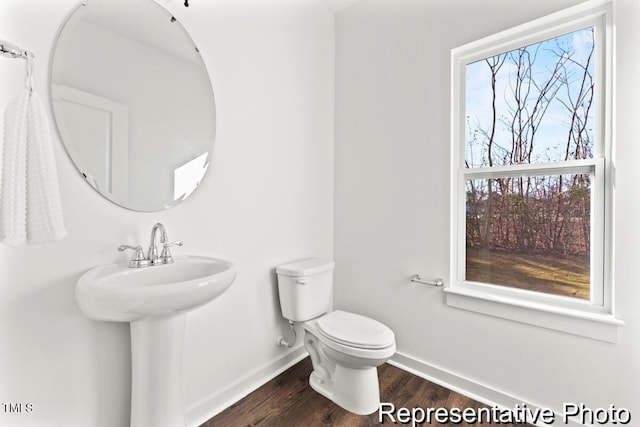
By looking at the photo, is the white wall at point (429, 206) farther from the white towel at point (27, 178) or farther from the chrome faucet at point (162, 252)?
the white towel at point (27, 178)

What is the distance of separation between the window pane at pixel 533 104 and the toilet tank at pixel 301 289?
114 cm

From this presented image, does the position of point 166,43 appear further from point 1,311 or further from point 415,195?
point 415,195

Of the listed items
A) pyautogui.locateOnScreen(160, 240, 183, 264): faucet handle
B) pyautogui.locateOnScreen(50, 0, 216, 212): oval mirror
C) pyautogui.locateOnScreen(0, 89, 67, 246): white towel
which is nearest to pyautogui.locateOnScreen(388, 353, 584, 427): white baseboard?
pyautogui.locateOnScreen(160, 240, 183, 264): faucet handle

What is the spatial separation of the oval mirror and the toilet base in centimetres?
123

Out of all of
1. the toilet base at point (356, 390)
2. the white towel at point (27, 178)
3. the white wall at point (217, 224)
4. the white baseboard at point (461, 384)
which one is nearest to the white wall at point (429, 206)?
the white baseboard at point (461, 384)

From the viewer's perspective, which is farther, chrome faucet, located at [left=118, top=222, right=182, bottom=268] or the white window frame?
the white window frame

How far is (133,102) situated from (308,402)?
169cm

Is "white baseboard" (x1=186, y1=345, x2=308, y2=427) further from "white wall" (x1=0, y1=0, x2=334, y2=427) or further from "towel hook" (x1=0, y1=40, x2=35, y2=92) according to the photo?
"towel hook" (x1=0, y1=40, x2=35, y2=92)

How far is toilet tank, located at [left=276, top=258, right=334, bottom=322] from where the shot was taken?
175cm

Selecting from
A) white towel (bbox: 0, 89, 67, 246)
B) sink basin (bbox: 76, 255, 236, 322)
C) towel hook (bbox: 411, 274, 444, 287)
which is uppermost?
white towel (bbox: 0, 89, 67, 246)

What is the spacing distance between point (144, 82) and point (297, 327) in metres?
1.64

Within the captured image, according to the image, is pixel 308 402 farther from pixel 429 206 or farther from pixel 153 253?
pixel 429 206

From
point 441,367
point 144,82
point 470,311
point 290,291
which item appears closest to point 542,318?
point 470,311

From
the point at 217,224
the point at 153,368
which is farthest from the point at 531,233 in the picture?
the point at 153,368
